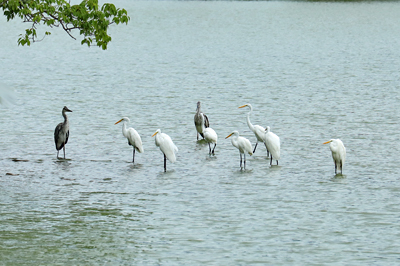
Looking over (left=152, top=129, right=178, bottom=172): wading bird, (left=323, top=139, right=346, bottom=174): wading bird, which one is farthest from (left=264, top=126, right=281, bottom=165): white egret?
(left=152, top=129, right=178, bottom=172): wading bird

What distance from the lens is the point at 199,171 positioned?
1905 centimetres

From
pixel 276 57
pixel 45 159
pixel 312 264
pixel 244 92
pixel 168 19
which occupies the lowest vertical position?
pixel 312 264

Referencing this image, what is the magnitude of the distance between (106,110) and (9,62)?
23168 millimetres

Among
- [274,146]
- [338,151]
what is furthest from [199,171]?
[338,151]

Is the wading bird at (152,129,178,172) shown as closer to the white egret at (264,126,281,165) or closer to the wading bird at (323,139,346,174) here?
the white egret at (264,126,281,165)

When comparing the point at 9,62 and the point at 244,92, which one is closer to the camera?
the point at 244,92

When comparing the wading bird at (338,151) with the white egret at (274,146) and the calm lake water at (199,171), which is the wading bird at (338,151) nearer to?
the calm lake water at (199,171)

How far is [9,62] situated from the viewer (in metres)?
49.9

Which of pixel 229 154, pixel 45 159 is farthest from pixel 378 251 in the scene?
pixel 45 159

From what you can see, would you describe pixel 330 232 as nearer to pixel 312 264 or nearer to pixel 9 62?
pixel 312 264

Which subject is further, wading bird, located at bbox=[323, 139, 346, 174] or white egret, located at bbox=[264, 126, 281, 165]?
white egret, located at bbox=[264, 126, 281, 165]

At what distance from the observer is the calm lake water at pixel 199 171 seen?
43.2ft

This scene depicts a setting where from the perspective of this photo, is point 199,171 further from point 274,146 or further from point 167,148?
point 274,146

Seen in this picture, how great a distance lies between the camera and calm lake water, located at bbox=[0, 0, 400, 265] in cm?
1316
